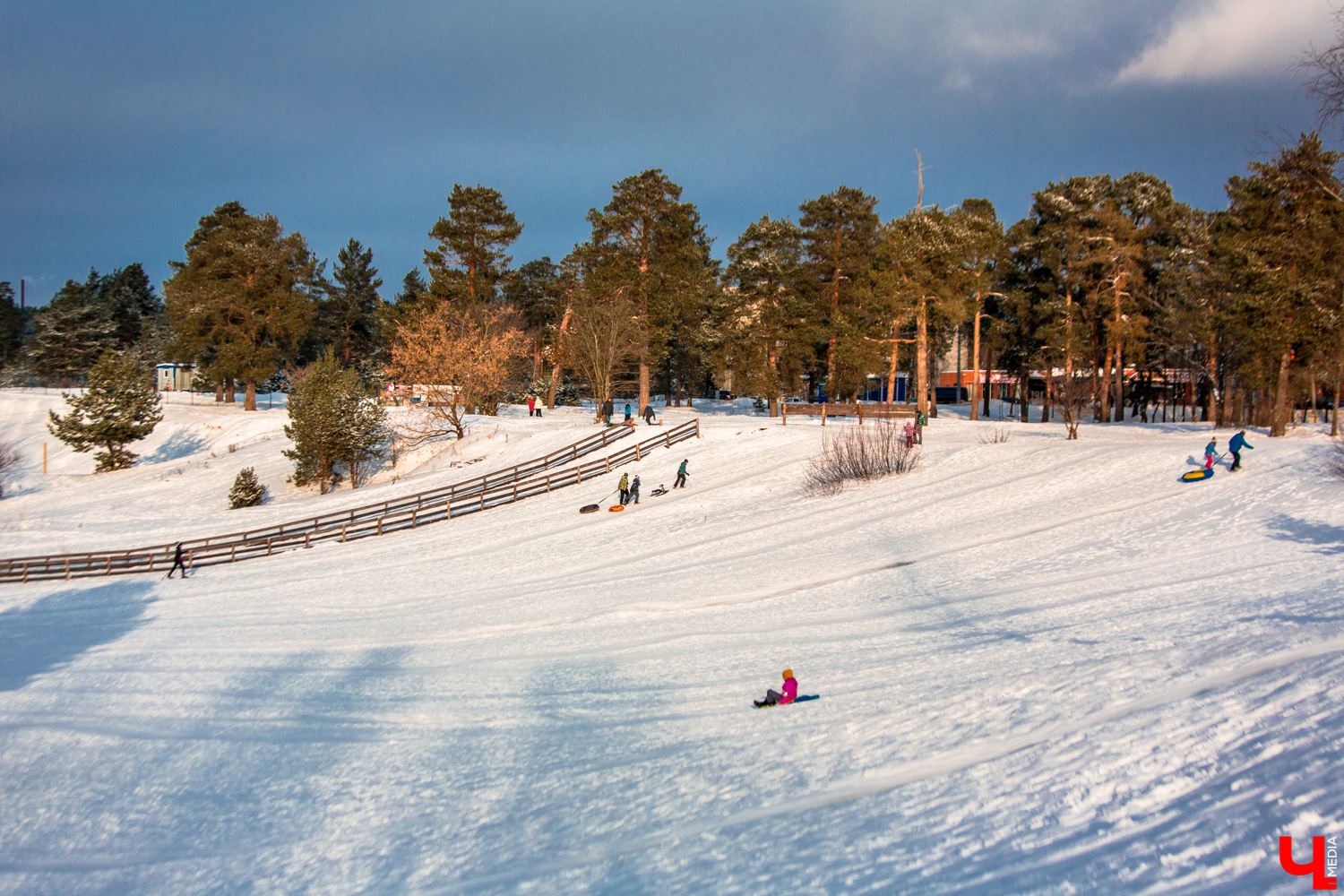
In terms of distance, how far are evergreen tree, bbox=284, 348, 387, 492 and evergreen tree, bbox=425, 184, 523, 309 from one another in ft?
53.6

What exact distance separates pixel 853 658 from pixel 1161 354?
46.6 metres

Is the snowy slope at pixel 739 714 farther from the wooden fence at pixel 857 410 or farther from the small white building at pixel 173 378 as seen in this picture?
the small white building at pixel 173 378

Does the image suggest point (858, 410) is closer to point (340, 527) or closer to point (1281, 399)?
point (1281, 399)

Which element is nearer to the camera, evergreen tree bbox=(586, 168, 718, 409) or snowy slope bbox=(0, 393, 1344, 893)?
snowy slope bbox=(0, 393, 1344, 893)

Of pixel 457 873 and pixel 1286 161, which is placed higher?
pixel 1286 161

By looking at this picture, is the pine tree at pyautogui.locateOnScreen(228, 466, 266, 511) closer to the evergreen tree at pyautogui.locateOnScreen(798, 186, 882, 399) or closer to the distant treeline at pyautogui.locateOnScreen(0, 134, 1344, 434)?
the distant treeline at pyautogui.locateOnScreen(0, 134, 1344, 434)

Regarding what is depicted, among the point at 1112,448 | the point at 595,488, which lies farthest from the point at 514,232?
the point at 1112,448

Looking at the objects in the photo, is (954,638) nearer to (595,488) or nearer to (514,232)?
(595,488)

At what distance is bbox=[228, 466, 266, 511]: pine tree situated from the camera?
115ft

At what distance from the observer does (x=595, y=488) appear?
29.3 m

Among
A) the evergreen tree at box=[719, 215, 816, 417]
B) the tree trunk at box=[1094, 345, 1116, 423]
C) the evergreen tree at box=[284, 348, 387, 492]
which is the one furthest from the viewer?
the evergreen tree at box=[719, 215, 816, 417]

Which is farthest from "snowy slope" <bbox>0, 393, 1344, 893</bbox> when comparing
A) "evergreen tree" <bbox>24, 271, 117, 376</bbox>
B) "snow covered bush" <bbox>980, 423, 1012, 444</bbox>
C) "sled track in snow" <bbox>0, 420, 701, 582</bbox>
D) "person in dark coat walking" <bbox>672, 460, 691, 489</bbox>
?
"evergreen tree" <bbox>24, 271, 117, 376</bbox>

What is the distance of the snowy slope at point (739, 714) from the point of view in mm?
6199
